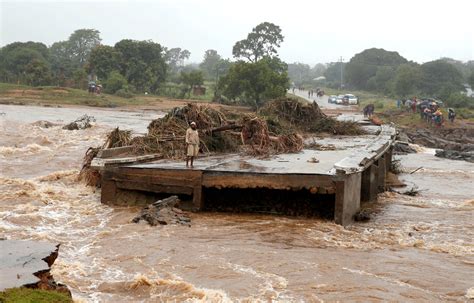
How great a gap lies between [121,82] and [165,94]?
6435 mm

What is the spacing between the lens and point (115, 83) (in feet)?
182

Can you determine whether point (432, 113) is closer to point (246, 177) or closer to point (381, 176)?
point (381, 176)

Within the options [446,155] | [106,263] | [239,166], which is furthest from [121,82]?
[106,263]

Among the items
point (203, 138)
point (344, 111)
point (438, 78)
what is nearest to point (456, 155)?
point (203, 138)

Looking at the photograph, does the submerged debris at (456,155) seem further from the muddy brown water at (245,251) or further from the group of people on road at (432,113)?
the muddy brown water at (245,251)

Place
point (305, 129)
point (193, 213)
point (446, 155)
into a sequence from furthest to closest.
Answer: point (446, 155) → point (305, 129) → point (193, 213)

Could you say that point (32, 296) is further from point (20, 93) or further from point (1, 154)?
point (20, 93)

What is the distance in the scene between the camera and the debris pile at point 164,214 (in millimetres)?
10148

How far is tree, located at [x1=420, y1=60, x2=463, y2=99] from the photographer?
207 feet

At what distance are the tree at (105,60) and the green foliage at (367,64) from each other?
141 ft

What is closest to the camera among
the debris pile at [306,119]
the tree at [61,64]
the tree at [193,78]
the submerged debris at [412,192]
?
the submerged debris at [412,192]

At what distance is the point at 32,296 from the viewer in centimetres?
462

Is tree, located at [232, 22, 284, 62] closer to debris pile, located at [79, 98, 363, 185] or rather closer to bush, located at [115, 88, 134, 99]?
bush, located at [115, 88, 134, 99]

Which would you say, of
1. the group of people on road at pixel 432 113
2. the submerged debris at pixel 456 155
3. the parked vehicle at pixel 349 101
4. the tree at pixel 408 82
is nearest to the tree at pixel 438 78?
the tree at pixel 408 82
